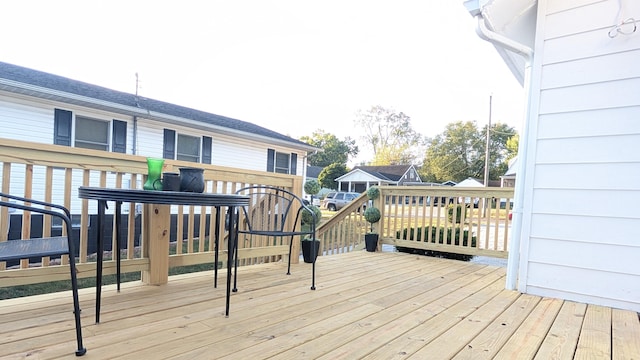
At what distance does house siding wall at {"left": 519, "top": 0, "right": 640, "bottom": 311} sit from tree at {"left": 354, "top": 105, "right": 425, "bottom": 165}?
29.3m

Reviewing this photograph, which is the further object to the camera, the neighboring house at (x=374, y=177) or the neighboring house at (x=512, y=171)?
the neighboring house at (x=374, y=177)

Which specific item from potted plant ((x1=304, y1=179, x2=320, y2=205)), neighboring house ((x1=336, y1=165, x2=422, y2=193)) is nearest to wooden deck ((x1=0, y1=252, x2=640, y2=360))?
potted plant ((x1=304, y1=179, x2=320, y2=205))

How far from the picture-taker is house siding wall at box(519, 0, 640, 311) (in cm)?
207

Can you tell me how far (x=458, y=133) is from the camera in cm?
3125

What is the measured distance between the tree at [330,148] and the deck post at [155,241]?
31.7 m

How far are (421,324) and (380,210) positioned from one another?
2.67 metres

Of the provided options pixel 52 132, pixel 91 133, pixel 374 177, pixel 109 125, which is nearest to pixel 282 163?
pixel 109 125

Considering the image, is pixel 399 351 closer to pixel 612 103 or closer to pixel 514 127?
pixel 612 103

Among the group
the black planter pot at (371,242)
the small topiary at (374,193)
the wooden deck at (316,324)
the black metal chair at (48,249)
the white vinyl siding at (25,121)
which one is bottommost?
the black planter pot at (371,242)

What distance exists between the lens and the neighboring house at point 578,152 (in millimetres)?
2076

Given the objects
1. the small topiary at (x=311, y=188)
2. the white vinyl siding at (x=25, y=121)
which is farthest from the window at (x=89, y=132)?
the small topiary at (x=311, y=188)

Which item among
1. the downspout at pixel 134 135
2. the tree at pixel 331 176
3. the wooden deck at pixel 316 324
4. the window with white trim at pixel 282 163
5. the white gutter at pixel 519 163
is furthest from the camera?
the tree at pixel 331 176

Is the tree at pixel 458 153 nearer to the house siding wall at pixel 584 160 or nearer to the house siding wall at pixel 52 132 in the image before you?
the house siding wall at pixel 52 132

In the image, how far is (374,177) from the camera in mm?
23703
